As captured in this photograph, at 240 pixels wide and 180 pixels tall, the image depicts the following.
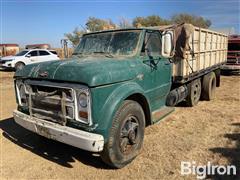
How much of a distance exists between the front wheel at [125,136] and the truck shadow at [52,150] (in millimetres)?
357

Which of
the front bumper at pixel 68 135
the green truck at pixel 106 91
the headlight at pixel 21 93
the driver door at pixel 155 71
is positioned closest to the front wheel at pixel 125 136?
the green truck at pixel 106 91

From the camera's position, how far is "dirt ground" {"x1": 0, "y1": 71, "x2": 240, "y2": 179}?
4141 mm

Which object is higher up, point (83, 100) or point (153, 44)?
point (153, 44)

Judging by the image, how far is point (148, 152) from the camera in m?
4.78

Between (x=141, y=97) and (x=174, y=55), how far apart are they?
82.8 inches

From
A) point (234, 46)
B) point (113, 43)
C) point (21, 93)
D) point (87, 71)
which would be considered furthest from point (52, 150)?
point (234, 46)

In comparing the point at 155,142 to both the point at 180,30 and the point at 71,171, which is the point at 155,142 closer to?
the point at 71,171

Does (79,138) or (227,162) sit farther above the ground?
(79,138)

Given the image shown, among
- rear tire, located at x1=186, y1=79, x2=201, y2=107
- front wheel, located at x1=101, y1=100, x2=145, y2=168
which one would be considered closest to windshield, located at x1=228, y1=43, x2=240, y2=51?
rear tire, located at x1=186, y1=79, x2=201, y2=107

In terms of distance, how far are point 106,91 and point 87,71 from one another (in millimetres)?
386

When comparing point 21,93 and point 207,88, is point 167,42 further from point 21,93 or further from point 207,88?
point 207,88

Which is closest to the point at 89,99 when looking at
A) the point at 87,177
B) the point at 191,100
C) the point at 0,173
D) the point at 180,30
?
the point at 87,177

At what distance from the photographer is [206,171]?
4129mm

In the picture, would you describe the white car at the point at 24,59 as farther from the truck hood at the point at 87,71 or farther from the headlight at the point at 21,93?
the truck hood at the point at 87,71
